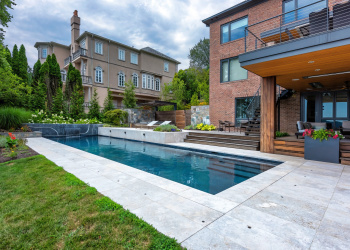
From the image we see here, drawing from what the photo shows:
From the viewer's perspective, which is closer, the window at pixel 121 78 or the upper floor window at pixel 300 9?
the upper floor window at pixel 300 9

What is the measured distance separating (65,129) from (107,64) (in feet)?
35.1

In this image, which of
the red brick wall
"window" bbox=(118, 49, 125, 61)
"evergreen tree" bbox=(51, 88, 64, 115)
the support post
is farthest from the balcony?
"window" bbox=(118, 49, 125, 61)

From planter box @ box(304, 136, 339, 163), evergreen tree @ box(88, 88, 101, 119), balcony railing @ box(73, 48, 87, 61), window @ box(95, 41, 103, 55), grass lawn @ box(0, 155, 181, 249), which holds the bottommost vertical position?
grass lawn @ box(0, 155, 181, 249)

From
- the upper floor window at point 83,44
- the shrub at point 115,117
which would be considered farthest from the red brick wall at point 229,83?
the upper floor window at point 83,44

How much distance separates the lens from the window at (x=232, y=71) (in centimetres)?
1245

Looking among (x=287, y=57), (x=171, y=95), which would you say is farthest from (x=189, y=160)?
(x=171, y=95)

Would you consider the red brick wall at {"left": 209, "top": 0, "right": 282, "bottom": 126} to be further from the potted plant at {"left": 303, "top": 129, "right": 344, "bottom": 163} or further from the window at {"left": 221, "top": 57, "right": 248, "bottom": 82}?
the potted plant at {"left": 303, "top": 129, "right": 344, "bottom": 163}

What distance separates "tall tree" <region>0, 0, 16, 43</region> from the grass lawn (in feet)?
41.3

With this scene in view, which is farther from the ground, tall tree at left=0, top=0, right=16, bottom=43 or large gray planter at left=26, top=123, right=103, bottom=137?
tall tree at left=0, top=0, right=16, bottom=43

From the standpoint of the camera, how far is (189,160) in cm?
670

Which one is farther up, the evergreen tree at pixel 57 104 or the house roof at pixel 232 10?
the house roof at pixel 232 10

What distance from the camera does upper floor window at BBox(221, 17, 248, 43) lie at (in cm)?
1246

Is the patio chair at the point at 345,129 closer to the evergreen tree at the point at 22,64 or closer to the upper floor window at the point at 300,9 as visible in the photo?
the upper floor window at the point at 300,9

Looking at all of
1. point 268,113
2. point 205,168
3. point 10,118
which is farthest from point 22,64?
point 268,113
